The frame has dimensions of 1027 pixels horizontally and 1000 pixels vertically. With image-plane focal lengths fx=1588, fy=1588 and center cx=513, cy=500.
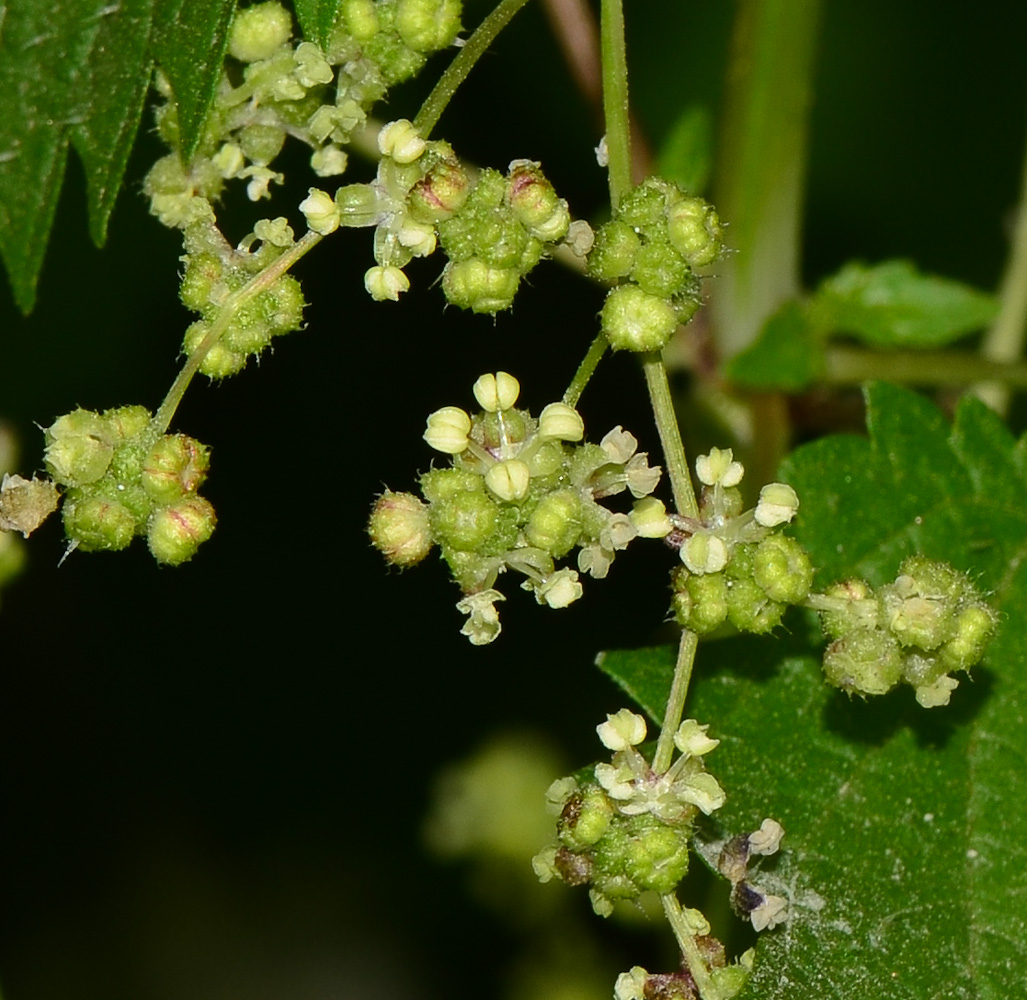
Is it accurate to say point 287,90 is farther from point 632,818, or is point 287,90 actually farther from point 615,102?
point 632,818

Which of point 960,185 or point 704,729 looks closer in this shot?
point 704,729

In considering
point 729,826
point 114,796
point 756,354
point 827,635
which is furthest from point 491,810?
point 827,635

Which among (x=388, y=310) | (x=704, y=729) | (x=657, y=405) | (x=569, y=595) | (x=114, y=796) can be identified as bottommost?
(x=114, y=796)

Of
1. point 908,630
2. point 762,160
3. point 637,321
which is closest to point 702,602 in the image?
point 908,630

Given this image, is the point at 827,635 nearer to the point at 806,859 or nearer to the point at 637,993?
the point at 806,859

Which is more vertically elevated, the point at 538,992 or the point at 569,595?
the point at 569,595

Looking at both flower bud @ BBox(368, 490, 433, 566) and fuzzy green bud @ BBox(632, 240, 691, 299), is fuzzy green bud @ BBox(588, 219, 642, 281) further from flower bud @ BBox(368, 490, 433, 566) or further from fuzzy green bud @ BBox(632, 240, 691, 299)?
flower bud @ BBox(368, 490, 433, 566)

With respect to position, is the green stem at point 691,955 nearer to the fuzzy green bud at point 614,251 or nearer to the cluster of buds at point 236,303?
the fuzzy green bud at point 614,251

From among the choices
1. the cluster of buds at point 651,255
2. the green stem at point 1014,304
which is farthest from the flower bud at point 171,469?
the green stem at point 1014,304
